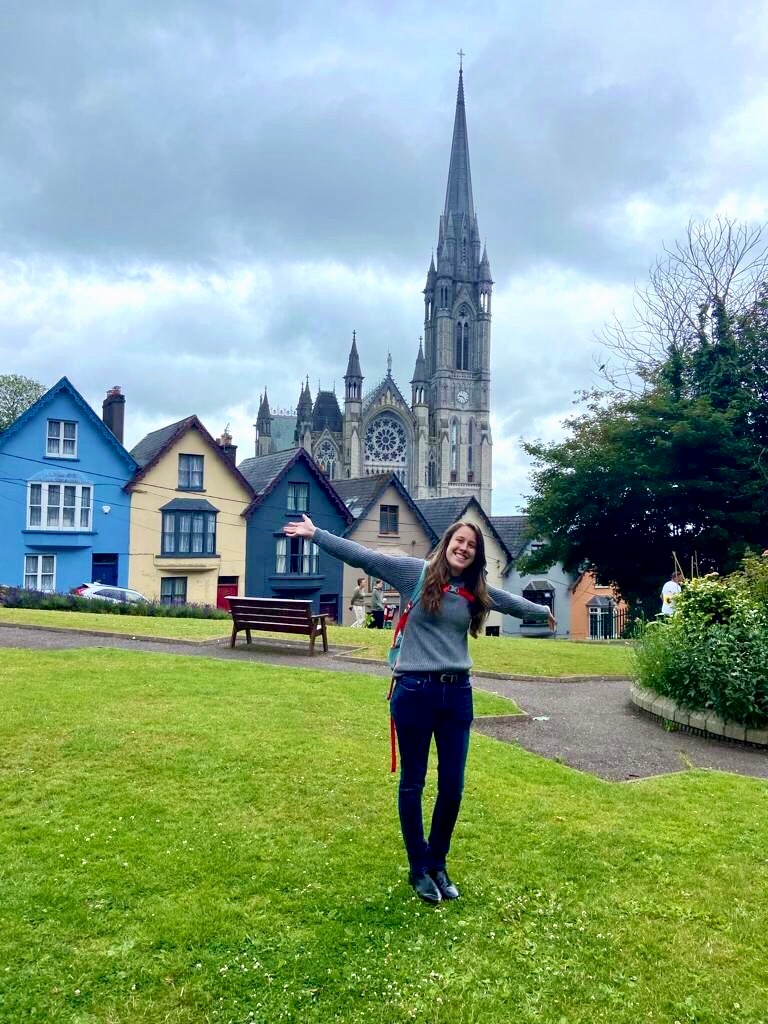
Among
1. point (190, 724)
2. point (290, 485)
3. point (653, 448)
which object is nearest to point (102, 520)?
point (290, 485)

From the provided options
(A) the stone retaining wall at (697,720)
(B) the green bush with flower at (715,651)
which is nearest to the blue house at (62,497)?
(B) the green bush with flower at (715,651)

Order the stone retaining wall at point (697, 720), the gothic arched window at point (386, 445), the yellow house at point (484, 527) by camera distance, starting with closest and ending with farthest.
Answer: the stone retaining wall at point (697, 720) < the yellow house at point (484, 527) < the gothic arched window at point (386, 445)

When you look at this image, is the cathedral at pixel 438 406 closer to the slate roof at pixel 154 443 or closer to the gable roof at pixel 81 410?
the slate roof at pixel 154 443

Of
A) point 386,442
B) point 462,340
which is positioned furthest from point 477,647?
point 462,340

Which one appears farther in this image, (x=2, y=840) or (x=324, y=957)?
(x=2, y=840)

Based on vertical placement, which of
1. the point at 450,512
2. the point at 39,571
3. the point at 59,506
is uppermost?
the point at 450,512

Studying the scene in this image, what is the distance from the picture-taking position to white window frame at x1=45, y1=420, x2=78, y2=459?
31875 mm

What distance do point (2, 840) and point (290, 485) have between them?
34.0m

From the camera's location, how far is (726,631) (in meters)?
9.08

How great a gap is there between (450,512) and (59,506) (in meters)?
21.6

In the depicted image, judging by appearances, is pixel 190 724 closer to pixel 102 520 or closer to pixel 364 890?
pixel 364 890

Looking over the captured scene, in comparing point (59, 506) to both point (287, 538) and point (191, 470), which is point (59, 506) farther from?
point (287, 538)

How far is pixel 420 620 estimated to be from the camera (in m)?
4.27

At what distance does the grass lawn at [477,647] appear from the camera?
12.9m
